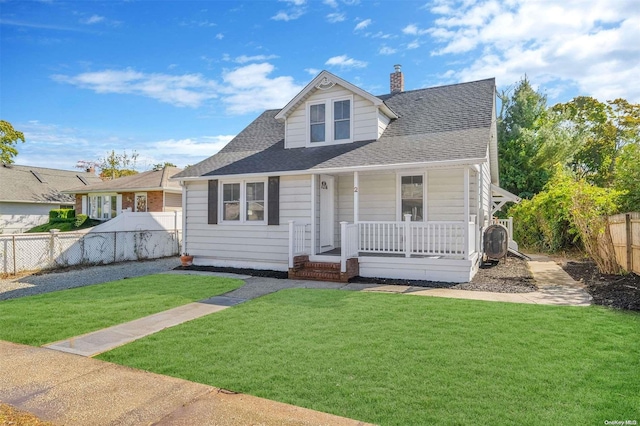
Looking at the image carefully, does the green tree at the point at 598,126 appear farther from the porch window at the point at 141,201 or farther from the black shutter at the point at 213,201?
the porch window at the point at 141,201

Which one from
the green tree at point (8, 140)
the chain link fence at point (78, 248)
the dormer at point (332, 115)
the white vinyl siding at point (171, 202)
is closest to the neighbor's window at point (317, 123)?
the dormer at point (332, 115)

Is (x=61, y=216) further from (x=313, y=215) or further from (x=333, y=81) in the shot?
(x=333, y=81)

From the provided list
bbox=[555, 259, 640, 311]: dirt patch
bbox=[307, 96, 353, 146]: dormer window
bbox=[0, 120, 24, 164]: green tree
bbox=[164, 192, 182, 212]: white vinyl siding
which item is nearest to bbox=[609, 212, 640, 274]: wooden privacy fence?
bbox=[555, 259, 640, 311]: dirt patch

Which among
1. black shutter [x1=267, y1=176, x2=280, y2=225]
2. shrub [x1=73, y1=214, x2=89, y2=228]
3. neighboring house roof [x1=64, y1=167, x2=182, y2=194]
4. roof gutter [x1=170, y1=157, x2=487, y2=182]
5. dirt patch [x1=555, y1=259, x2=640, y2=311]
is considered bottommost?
dirt patch [x1=555, y1=259, x2=640, y2=311]

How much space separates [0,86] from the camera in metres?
15.3

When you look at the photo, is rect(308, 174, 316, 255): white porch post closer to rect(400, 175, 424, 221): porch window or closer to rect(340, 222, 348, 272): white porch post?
rect(340, 222, 348, 272): white porch post

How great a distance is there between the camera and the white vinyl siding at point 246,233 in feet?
37.9

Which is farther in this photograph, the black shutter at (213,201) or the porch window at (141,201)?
the porch window at (141,201)

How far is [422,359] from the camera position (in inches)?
169

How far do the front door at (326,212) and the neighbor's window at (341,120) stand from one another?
1660 millimetres

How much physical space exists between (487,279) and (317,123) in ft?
23.9

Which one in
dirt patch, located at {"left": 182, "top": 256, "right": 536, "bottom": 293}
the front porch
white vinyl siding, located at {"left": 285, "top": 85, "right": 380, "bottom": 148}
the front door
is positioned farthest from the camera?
white vinyl siding, located at {"left": 285, "top": 85, "right": 380, "bottom": 148}

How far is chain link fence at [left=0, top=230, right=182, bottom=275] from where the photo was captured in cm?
1153

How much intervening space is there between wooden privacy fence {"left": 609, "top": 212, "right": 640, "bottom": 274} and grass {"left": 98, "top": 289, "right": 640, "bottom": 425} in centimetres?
390
